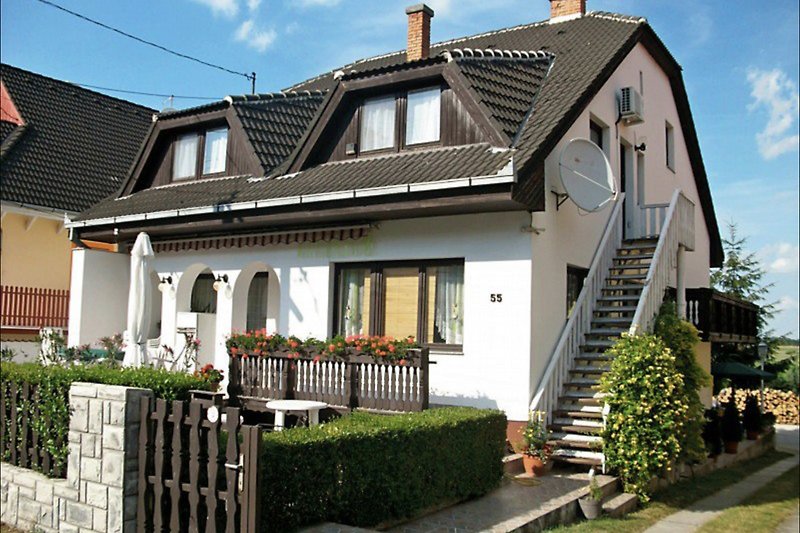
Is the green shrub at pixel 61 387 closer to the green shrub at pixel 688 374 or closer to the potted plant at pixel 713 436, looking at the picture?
the green shrub at pixel 688 374

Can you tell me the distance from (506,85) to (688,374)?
5.77m

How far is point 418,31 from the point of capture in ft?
50.9

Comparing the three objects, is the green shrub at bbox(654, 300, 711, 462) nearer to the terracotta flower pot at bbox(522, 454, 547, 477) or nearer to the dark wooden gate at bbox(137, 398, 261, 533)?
the terracotta flower pot at bbox(522, 454, 547, 477)

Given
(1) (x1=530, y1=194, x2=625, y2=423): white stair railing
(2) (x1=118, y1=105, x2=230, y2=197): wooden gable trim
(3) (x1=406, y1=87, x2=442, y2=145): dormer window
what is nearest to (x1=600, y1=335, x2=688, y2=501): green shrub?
(1) (x1=530, y1=194, x2=625, y2=423): white stair railing

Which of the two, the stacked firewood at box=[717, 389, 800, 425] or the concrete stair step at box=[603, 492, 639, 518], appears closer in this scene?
the concrete stair step at box=[603, 492, 639, 518]

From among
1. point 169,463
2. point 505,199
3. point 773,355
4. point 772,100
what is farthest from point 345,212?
point 773,355

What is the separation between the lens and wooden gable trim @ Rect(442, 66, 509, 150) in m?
11.7

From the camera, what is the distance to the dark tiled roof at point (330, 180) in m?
11.2

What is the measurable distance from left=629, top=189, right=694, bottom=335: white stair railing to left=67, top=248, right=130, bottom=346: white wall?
11.2m

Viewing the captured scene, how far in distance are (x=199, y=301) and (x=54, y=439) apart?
9462 millimetres

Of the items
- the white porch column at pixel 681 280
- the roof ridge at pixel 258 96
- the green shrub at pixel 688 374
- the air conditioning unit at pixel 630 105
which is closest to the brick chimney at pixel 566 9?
the air conditioning unit at pixel 630 105

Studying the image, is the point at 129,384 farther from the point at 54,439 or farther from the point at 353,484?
the point at 353,484

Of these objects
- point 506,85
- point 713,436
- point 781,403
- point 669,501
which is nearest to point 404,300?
point 506,85

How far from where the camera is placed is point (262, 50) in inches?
408
